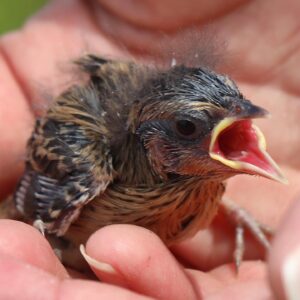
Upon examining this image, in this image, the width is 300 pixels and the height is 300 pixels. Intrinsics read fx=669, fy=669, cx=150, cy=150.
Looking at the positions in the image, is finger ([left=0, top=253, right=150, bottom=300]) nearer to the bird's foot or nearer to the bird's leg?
the bird's foot

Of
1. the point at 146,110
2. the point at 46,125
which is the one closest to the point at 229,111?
the point at 146,110

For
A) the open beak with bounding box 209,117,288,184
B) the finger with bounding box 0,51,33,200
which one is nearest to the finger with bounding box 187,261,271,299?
the open beak with bounding box 209,117,288,184

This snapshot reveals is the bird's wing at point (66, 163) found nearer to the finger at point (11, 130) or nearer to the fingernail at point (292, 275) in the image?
the finger at point (11, 130)

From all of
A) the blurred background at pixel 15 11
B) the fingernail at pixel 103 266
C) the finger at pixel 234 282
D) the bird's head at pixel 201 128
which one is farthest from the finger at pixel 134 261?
the blurred background at pixel 15 11

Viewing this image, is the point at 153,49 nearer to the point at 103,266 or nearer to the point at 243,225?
the point at 243,225

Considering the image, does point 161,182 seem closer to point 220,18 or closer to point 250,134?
point 250,134

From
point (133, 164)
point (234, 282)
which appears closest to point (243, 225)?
point (234, 282)
